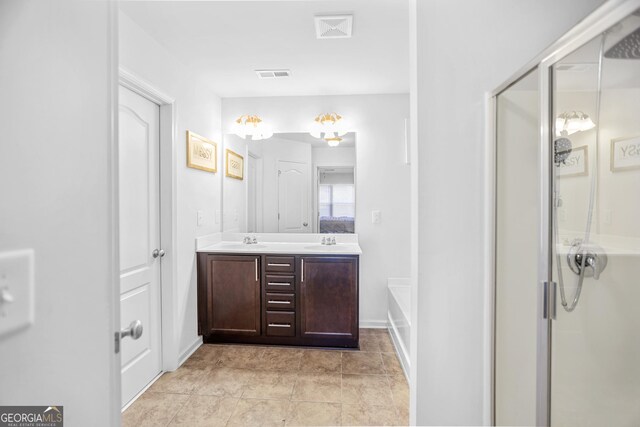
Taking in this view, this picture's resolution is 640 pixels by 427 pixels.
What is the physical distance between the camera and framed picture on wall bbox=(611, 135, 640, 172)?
33.3 inches

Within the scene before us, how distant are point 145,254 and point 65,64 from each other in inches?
69.7

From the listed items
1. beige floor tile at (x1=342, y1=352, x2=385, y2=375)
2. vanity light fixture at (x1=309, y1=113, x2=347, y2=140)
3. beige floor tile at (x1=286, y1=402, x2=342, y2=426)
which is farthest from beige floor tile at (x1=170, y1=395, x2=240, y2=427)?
vanity light fixture at (x1=309, y1=113, x2=347, y2=140)

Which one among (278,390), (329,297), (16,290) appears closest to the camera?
(16,290)

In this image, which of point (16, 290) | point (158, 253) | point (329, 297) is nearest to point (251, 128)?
point (158, 253)

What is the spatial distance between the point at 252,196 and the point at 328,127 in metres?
1.12

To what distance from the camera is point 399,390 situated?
2062 millimetres

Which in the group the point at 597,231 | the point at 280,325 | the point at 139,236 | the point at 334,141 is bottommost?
the point at 280,325

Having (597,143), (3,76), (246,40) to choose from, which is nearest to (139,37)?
(246,40)

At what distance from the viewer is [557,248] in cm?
104

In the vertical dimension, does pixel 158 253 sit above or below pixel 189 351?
above

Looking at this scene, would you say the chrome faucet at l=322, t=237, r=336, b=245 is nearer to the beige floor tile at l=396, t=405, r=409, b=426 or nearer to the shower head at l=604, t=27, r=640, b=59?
the beige floor tile at l=396, t=405, r=409, b=426

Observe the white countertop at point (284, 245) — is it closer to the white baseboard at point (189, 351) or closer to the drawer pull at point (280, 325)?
the drawer pull at point (280, 325)

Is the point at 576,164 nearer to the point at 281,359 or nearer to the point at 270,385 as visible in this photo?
the point at 270,385

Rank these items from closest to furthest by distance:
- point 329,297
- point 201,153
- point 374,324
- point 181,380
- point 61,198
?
point 61,198, point 181,380, point 329,297, point 201,153, point 374,324
